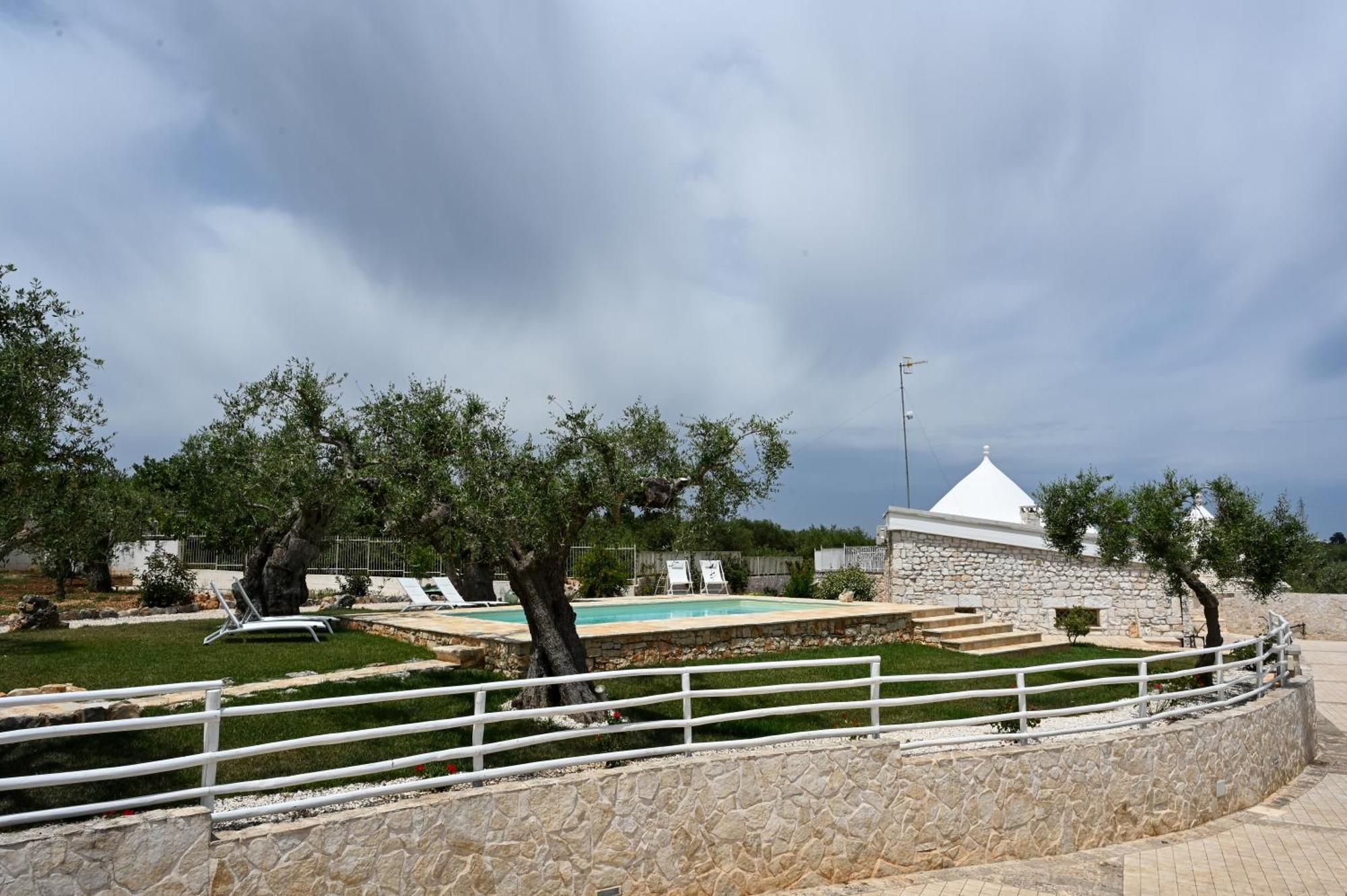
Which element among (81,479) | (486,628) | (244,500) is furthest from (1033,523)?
(81,479)

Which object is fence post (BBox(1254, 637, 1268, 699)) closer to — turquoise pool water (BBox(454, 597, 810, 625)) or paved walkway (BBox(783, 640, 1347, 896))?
paved walkway (BBox(783, 640, 1347, 896))

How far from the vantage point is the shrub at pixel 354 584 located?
82.1ft

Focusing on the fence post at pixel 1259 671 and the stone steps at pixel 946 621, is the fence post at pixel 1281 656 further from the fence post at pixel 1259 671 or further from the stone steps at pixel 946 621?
the stone steps at pixel 946 621

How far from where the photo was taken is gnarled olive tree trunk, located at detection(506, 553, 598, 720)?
33.1ft

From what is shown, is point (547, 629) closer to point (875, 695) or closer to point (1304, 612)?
point (875, 695)

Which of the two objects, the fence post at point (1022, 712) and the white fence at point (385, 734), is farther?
the fence post at point (1022, 712)

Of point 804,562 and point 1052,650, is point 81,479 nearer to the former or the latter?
point 1052,650

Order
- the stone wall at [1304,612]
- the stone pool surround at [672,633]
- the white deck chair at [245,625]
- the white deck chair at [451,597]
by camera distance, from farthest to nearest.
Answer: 1. the stone wall at [1304,612]
2. the white deck chair at [451,597]
3. the white deck chair at [245,625]
4. the stone pool surround at [672,633]

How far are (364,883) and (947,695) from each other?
489 centimetres

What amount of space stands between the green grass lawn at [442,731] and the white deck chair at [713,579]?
1177 cm

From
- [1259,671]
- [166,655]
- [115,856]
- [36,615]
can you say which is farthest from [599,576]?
[115,856]

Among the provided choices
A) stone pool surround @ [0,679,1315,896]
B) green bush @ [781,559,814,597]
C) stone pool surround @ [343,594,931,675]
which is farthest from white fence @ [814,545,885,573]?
stone pool surround @ [0,679,1315,896]

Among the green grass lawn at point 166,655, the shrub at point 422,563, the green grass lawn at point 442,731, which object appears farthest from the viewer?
the shrub at point 422,563

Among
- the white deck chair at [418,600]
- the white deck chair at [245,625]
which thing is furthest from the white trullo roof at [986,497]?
the white deck chair at [245,625]
